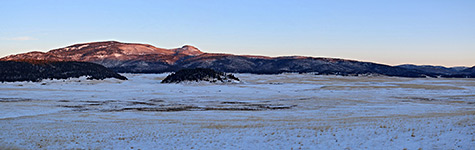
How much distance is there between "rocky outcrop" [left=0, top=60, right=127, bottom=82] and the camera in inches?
2552

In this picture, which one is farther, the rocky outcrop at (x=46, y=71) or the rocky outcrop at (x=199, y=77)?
the rocky outcrop at (x=199, y=77)

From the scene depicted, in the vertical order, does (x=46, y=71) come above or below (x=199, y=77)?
above

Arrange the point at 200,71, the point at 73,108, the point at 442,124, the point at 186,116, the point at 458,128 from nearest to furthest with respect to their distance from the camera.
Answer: the point at 458,128, the point at 442,124, the point at 186,116, the point at 73,108, the point at 200,71

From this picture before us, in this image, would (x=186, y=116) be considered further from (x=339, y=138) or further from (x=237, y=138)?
(x=339, y=138)

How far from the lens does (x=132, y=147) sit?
52.1 ft

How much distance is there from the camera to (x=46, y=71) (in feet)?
235

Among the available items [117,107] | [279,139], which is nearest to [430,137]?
[279,139]

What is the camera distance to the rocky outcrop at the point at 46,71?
64.8m

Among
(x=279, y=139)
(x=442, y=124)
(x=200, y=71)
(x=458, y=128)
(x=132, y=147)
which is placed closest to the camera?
(x=132, y=147)

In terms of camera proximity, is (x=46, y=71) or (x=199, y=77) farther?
(x=46, y=71)

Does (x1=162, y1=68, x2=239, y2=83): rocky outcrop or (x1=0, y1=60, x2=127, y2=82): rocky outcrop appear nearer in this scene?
(x1=0, y1=60, x2=127, y2=82): rocky outcrop

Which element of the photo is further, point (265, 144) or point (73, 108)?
point (73, 108)

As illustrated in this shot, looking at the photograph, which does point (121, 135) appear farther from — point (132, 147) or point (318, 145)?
point (318, 145)

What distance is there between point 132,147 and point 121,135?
240 cm
